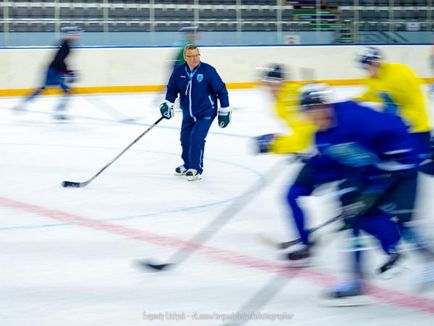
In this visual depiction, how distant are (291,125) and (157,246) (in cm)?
102

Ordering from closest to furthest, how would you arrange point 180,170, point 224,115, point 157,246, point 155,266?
point 155,266, point 157,246, point 224,115, point 180,170

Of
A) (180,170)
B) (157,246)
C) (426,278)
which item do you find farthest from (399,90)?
(180,170)

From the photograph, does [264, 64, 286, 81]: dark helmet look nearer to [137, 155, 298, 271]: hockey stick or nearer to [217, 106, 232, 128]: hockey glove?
[137, 155, 298, 271]: hockey stick

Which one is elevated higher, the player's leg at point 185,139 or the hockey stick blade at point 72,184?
the player's leg at point 185,139

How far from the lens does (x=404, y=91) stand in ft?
19.2

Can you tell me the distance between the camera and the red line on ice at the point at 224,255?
4.02 m

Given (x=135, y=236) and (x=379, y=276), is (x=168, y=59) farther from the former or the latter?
(x=379, y=276)

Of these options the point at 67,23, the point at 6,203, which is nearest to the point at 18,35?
the point at 67,23

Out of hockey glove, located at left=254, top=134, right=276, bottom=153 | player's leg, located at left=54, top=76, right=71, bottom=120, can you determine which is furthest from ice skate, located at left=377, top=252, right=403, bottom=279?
player's leg, located at left=54, top=76, right=71, bottom=120

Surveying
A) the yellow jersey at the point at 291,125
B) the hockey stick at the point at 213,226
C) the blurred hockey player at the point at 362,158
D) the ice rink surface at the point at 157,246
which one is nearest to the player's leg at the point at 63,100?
the ice rink surface at the point at 157,246

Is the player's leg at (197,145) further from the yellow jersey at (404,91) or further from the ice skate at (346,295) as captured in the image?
the ice skate at (346,295)

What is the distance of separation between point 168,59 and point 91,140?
6.87m

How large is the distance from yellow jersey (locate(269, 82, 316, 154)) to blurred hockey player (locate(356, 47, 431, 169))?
650 millimetres

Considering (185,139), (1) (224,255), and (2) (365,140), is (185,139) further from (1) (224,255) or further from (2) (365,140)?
(2) (365,140)
